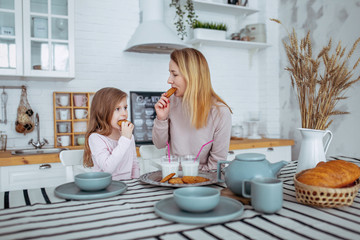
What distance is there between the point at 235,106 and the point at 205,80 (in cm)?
Answer: 189

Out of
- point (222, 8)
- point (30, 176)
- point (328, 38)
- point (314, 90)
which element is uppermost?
point (222, 8)

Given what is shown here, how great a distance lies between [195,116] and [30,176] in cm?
135

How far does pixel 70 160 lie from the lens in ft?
5.13

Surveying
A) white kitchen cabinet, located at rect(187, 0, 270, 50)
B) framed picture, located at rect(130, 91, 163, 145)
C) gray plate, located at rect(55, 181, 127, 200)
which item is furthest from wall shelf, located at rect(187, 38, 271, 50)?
gray plate, located at rect(55, 181, 127, 200)

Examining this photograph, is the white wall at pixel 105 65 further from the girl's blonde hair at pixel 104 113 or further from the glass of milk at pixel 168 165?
the glass of milk at pixel 168 165

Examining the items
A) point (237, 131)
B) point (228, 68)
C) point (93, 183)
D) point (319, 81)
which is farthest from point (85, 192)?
point (228, 68)

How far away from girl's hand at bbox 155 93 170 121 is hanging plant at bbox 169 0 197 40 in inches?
64.2

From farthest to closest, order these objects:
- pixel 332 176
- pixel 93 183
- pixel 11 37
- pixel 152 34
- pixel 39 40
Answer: pixel 152 34, pixel 39 40, pixel 11 37, pixel 93 183, pixel 332 176

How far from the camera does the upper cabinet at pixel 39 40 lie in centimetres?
238

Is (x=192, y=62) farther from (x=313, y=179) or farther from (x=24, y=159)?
(x=24, y=159)

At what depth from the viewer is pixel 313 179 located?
0.85 meters

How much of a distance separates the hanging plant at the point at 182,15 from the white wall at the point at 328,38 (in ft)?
3.75

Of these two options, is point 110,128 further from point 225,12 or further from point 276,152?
point 225,12

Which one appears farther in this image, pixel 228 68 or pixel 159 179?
pixel 228 68
